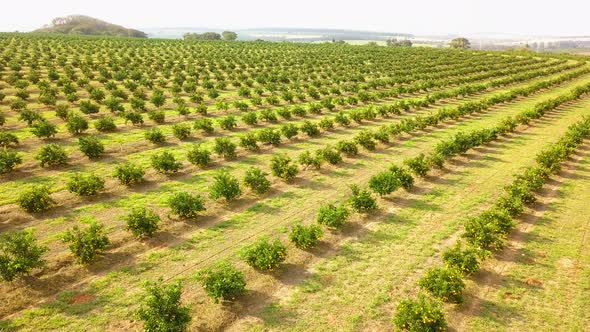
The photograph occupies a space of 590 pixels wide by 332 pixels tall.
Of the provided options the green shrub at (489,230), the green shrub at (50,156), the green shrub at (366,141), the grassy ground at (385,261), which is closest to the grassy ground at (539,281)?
the green shrub at (489,230)

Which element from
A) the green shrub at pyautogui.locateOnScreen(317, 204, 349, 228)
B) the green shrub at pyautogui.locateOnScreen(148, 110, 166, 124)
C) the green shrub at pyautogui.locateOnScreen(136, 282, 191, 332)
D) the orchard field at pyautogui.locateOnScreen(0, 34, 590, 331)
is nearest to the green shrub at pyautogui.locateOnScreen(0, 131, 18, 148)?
the orchard field at pyautogui.locateOnScreen(0, 34, 590, 331)

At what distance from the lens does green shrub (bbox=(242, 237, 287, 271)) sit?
13164 mm

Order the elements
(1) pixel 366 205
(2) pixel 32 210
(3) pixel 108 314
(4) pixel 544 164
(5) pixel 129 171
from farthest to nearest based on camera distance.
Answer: (4) pixel 544 164 → (5) pixel 129 171 → (1) pixel 366 205 → (2) pixel 32 210 → (3) pixel 108 314

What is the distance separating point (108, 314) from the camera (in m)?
11.2

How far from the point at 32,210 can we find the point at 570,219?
959 inches

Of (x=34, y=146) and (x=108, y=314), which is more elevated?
(x=34, y=146)

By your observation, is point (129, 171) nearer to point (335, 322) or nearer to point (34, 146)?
point (34, 146)

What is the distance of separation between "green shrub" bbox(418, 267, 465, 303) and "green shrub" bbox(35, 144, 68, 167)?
65.3ft

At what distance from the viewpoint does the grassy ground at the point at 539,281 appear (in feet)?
37.6

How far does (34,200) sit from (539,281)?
2003 centimetres

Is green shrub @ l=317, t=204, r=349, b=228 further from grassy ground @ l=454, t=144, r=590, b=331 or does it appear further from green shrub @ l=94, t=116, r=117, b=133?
green shrub @ l=94, t=116, r=117, b=133

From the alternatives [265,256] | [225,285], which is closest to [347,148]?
[265,256]

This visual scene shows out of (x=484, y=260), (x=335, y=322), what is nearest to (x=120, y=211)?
(x=335, y=322)

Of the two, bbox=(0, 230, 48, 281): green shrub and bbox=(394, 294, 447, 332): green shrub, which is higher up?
bbox=(0, 230, 48, 281): green shrub
